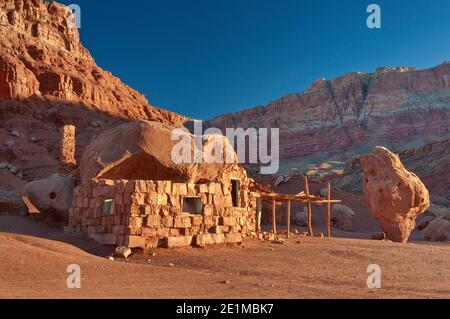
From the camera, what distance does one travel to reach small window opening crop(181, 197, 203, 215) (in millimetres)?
12971

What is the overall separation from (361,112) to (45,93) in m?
68.2

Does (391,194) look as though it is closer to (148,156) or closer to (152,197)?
(148,156)

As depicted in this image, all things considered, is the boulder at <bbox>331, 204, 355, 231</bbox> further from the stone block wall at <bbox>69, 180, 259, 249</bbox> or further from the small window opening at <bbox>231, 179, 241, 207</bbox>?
the stone block wall at <bbox>69, 180, 259, 249</bbox>

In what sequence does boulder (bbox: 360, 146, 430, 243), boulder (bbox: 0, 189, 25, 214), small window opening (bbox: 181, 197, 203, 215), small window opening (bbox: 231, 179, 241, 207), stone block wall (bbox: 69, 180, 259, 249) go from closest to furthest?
stone block wall (bbox: 69, 180, 259, 249) → small window opening (bbox: 181, 197, 203, 215) → boulder (bbox: 0, 189, 25, 214) → small window opening (bbox: 231, 179, 241, 207) → boulder (bbox: 360, 146, 430, 243)

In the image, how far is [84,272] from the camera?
343 inches

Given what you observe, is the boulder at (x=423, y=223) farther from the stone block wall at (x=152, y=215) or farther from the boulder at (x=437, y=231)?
the stone block wall at (x=152, y=215)

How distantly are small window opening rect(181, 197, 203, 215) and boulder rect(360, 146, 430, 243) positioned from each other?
32.2 ft

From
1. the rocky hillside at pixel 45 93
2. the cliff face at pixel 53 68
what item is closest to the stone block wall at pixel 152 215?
the rocky hillside at pixel 45 93

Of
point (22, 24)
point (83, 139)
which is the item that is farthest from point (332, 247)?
point (22, 24)

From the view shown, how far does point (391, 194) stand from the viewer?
63.7 feet

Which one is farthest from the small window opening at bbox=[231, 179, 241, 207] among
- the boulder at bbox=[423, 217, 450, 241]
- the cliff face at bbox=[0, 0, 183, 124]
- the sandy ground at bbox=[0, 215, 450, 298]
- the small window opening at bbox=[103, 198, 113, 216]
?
the cliff face at bbox=[0, 0, 183, 124]

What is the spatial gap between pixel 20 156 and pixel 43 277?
29195 millimetres
